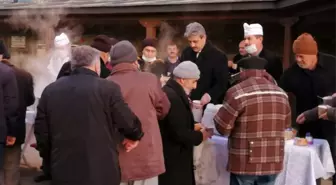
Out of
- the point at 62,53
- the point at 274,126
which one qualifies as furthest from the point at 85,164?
the point at 62,53

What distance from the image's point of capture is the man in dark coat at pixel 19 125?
217 inches

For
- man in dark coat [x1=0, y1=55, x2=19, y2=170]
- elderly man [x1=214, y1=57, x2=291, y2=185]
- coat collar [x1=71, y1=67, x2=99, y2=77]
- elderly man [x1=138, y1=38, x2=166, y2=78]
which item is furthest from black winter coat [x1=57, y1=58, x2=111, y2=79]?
elderly man [x1=214, y1=57, x2=291, y2=185]

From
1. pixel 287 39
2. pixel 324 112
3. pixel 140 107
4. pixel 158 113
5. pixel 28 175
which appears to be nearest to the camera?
pixel 140 107

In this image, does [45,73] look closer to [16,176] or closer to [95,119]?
[16,176]

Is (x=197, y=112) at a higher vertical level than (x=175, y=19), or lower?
lower

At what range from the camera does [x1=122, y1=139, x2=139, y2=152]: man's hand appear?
12.9 feet

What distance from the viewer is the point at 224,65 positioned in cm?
559

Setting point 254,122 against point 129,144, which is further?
point 254,122

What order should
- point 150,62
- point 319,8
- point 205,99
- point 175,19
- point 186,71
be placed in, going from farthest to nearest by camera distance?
point 175,19 < point 319,8 < point 150,62 < point 205,99 < point 186,71

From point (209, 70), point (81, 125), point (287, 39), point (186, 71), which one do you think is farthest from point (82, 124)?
point (287, 39)

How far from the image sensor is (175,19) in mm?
10703

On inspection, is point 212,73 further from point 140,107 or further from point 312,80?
point 140,107

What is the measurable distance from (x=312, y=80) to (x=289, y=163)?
3.05ft

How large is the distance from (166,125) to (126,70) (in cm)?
65
